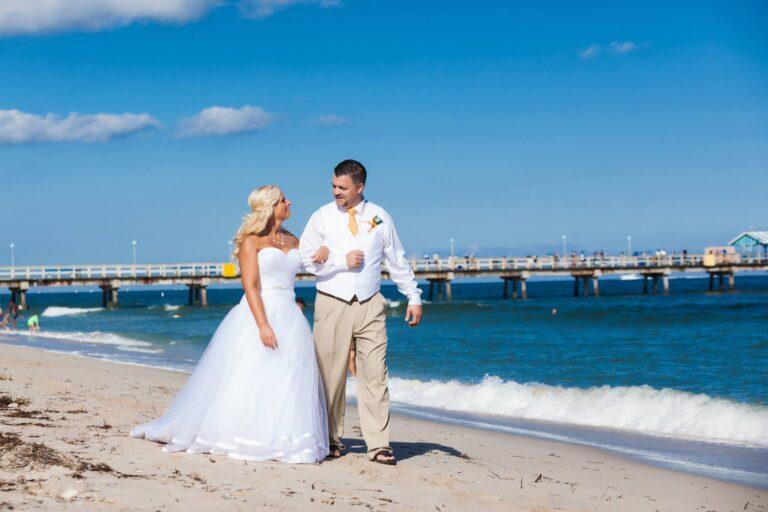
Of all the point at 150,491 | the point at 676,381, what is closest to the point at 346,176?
the point at 150,491

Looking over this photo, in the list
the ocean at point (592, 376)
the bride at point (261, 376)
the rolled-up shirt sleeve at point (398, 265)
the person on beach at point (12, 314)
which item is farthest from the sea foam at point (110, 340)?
the rolled-up shirt sleeve at point (398, 265)

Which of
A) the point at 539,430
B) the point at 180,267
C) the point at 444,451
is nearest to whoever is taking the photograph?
the point at 444,451

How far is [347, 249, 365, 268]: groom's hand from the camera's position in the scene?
207 inches

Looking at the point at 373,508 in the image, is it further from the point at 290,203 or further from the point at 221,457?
the point at 290,203

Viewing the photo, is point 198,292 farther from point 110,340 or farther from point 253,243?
point 253,243

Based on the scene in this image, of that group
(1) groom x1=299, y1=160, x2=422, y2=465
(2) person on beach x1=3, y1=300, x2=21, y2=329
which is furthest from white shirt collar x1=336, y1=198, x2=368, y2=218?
(2) person on beach x1=3, y1=300, x2=21, y2=329

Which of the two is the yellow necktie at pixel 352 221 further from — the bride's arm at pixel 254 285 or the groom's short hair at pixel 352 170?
the bride's arm at pixel 254 285

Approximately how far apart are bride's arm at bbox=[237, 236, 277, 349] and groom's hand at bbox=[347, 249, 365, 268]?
57cm

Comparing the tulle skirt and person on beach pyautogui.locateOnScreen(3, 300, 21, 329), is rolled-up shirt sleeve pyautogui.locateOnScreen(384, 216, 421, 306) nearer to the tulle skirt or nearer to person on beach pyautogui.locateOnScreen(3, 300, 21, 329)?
the tulle skirt

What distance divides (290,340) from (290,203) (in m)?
0.85

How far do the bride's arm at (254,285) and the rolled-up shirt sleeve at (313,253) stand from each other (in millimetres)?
287

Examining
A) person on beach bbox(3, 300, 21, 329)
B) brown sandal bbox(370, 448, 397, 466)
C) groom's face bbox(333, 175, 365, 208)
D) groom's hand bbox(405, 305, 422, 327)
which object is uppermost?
groom's face bbox(333, 175, 365, 208)

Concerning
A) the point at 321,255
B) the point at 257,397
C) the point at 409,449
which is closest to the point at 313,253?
the point at 321,255

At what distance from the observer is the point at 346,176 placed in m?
5.35
